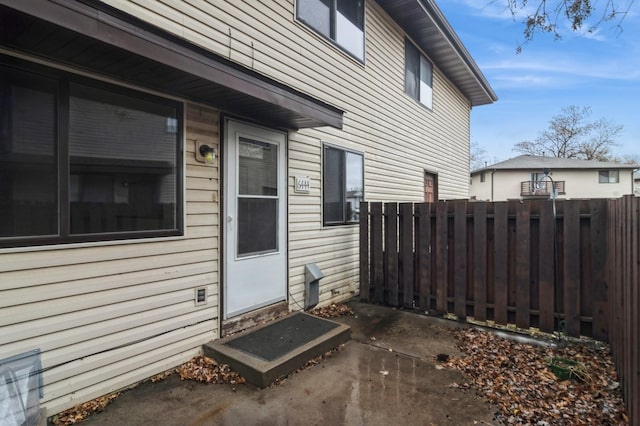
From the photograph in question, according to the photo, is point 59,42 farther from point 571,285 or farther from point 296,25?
point 571,285

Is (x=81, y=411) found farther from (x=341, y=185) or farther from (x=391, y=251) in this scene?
(x=341, y=185)

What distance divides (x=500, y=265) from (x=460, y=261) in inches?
19.0

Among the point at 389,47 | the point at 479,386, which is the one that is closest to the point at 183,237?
the point at 479,386

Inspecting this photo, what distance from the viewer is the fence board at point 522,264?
407 cm

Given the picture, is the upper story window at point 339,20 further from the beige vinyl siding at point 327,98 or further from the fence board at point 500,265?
the fence board at point 500,265

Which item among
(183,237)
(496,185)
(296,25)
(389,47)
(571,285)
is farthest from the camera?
(496,185)

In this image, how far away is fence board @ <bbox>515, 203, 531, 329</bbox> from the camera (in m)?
4.07

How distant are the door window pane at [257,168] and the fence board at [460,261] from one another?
2.49 metres

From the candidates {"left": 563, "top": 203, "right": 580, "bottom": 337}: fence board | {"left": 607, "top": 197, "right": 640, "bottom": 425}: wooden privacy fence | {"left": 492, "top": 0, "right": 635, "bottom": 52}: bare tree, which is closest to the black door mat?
{"left": 607, "top": 197, "right": 640, "bottom": 425}: wooden privacy fence

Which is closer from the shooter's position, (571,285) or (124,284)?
(124,284)

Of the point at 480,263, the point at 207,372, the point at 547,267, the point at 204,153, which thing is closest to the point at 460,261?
the point at 480,263

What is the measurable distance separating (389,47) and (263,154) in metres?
4.49

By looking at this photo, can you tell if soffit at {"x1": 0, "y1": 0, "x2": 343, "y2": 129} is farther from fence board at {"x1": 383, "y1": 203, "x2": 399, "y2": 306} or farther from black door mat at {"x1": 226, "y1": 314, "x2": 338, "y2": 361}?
A: black door mat at {"x1": 226, "y1": 314, "x2": 338, "y2": 361}

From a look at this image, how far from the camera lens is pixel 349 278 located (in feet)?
19.0
